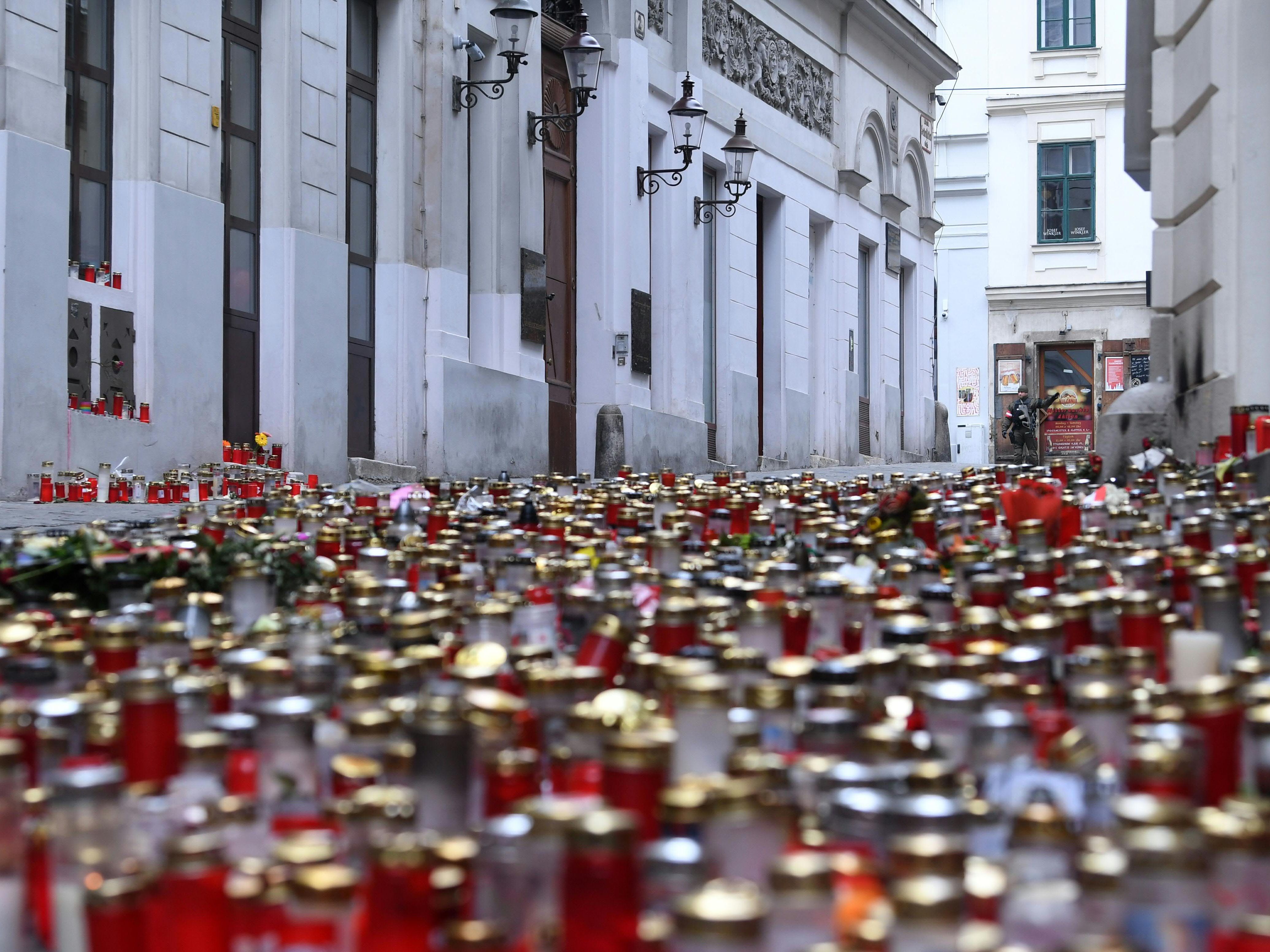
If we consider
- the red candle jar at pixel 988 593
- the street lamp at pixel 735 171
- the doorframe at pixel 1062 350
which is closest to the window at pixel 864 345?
the street lamp at pixel 735 171

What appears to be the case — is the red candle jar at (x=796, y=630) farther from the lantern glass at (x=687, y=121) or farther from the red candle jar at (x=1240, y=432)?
the lantern glass at (x=687, y=121)

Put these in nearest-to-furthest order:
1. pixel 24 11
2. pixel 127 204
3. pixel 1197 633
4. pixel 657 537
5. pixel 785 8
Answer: pixel 1197 633, pixel 657 537, pixel 24 11, pixel 127 204, pixel 785 8

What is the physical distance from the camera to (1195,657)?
2.41 meters

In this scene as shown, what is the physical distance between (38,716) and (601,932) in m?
1.00

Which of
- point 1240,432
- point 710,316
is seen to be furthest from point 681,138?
point 1240,432

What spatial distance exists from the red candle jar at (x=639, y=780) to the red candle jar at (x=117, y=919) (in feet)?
1.48

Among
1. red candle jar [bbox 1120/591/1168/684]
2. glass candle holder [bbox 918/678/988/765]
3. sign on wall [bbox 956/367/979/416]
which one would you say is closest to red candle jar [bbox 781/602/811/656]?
red candle jar [bbox 1120/591/1168/684]

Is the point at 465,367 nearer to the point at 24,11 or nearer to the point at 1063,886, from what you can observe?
the point at 24,11

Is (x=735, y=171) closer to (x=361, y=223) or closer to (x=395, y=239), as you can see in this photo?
(x=395, y=239)

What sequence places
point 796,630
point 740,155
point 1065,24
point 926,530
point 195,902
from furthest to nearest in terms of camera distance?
point 1065,24 < point 740,155 < point 926,530 < point 796,630 < point 195,902

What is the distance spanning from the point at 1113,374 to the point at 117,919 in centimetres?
3232

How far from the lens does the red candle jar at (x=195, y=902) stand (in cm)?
146

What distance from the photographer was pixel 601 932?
1.35 metres

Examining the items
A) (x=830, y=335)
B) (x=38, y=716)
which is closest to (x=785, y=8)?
(x=830, y=335)
